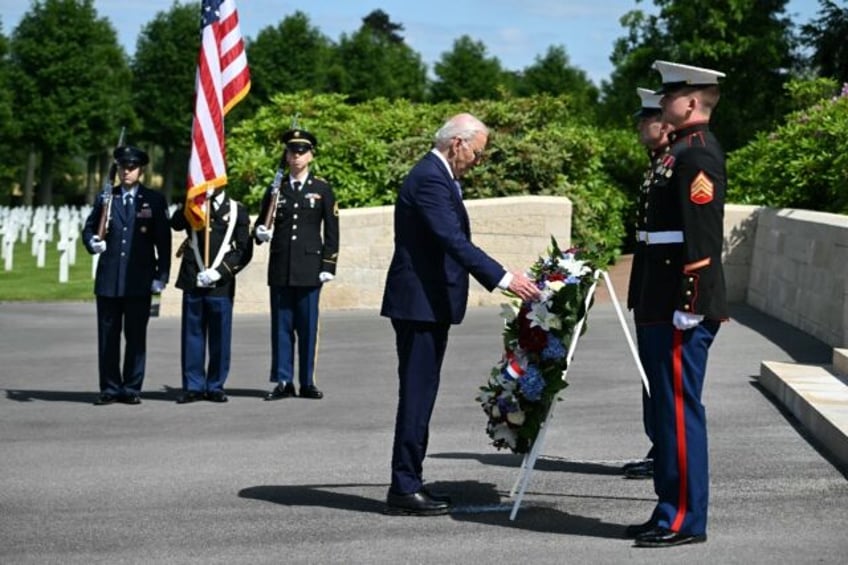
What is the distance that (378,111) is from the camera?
80.7ft

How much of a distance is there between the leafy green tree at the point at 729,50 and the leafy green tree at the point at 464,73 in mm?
20151

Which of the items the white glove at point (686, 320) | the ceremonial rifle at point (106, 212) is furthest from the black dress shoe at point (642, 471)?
the ceremonial rifle at point (106, 212)

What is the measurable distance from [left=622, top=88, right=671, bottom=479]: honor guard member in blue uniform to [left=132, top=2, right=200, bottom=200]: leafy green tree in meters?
58.8

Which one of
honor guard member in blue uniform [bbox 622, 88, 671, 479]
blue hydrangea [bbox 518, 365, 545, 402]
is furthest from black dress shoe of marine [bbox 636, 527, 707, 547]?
blue hydrangea [bbox 518, 365, 545, 402]

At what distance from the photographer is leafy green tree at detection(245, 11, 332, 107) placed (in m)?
66.6

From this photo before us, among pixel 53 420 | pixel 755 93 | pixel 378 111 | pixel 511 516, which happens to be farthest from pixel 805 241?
pixel 755 93

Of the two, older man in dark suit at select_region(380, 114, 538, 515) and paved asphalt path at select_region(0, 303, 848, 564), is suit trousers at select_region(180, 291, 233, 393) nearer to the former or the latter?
paved asphalt path at select_region(0, 303, 848, 564)

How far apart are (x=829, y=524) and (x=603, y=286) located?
12675 millimetres

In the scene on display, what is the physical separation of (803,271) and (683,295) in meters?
8.26

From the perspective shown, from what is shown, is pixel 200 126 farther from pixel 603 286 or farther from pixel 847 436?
pixel 603 286

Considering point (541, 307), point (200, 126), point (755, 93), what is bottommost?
point (541, 307)

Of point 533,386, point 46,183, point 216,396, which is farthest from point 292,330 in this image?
point 46,183

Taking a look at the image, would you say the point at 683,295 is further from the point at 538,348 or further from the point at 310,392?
the point at 310,392

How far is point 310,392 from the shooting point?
38.0 feet
